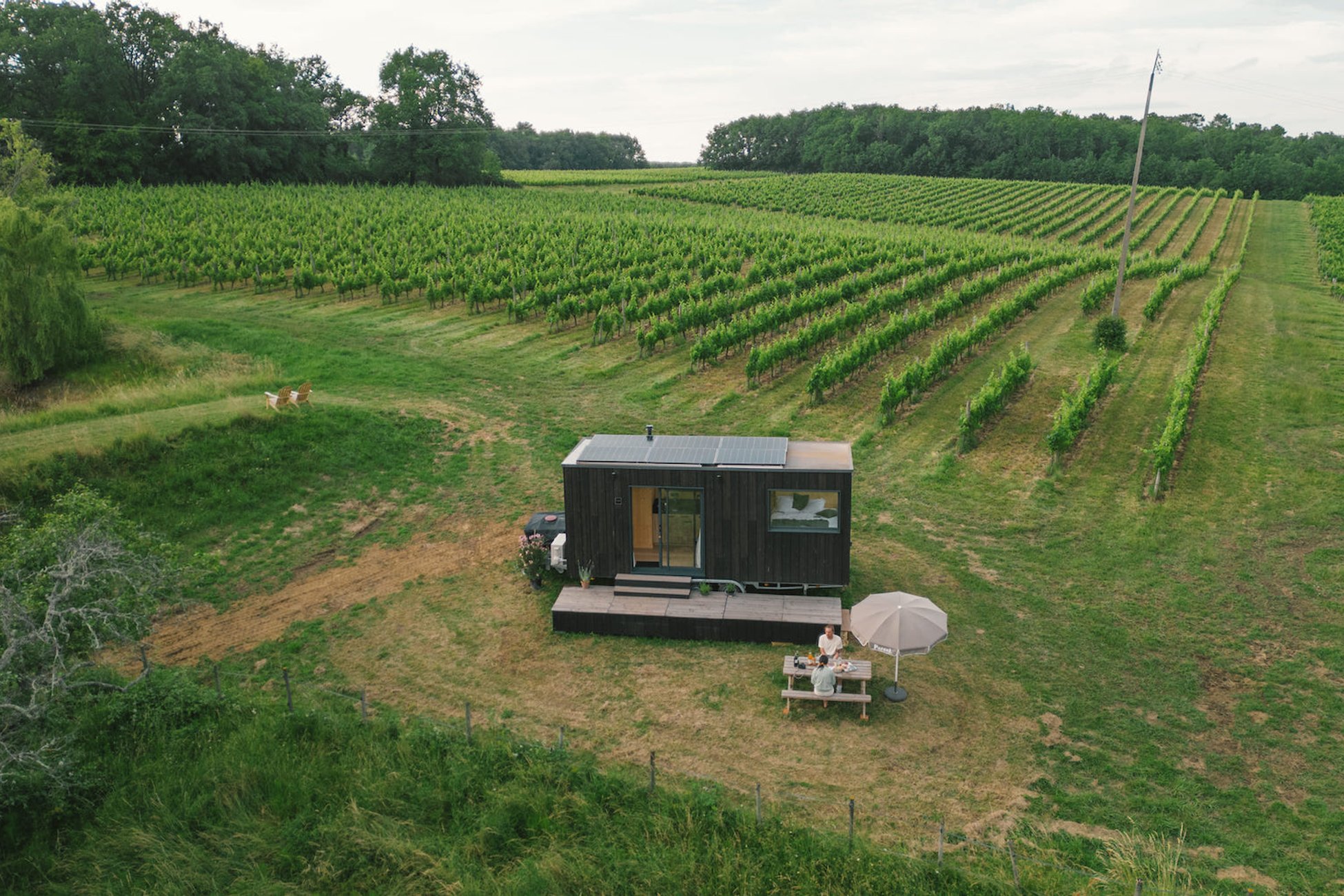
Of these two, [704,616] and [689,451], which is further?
[689,451]

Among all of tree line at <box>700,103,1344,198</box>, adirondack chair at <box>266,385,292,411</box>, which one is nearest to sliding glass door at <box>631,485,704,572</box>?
adirondack chair at <box>266,385,292,411</box>

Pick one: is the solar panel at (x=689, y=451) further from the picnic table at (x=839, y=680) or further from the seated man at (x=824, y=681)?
the seated man at (x=824, y=681)

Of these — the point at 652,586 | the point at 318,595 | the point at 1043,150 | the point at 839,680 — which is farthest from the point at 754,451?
the point at 1043,150

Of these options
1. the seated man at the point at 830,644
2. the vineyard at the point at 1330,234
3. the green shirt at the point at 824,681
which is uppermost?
the vineyard at the point at 1330,234

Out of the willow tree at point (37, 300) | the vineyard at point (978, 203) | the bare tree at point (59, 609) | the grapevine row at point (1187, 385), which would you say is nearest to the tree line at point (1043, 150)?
the vineyard at point (978, 203)

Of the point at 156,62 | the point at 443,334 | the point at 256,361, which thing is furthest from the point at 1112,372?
the point at 156,62

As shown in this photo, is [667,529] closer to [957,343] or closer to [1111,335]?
[957,343]
